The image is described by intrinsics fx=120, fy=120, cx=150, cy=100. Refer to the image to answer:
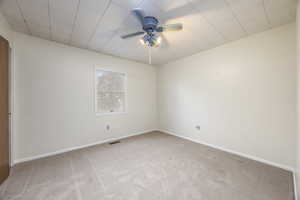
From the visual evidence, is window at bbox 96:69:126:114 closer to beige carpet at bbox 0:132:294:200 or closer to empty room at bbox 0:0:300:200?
empty room at bbox 0:0:300:200

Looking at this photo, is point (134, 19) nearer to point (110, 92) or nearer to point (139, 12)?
point (139, 12)

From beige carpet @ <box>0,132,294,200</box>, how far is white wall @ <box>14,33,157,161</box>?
1.47 feet

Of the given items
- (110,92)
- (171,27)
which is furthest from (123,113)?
(171,27)

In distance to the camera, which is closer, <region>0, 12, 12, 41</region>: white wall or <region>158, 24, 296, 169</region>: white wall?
<region>0, 12, 12, 41</region>: white wall

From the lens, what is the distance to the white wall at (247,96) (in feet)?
6.89

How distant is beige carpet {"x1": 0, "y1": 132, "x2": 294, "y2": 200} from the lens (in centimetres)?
157

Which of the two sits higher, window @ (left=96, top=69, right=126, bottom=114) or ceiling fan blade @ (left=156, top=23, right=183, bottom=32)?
ceiling fan blade @ (left=156, top=23, right=183, bottom=32)

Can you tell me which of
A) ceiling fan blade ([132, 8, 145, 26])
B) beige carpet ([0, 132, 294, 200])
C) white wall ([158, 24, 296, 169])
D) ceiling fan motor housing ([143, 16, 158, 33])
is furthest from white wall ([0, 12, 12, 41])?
white wall ([158, 24, 296, 169])

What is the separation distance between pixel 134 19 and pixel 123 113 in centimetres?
266

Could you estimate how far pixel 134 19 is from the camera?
6.45ft

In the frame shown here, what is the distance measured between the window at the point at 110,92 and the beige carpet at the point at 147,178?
132 cm

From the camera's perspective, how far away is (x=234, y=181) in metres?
1.81

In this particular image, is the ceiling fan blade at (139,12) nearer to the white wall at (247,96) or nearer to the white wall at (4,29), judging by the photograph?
the white wall at (4,29)

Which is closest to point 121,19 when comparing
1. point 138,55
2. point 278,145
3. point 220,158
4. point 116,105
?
point 138,55
